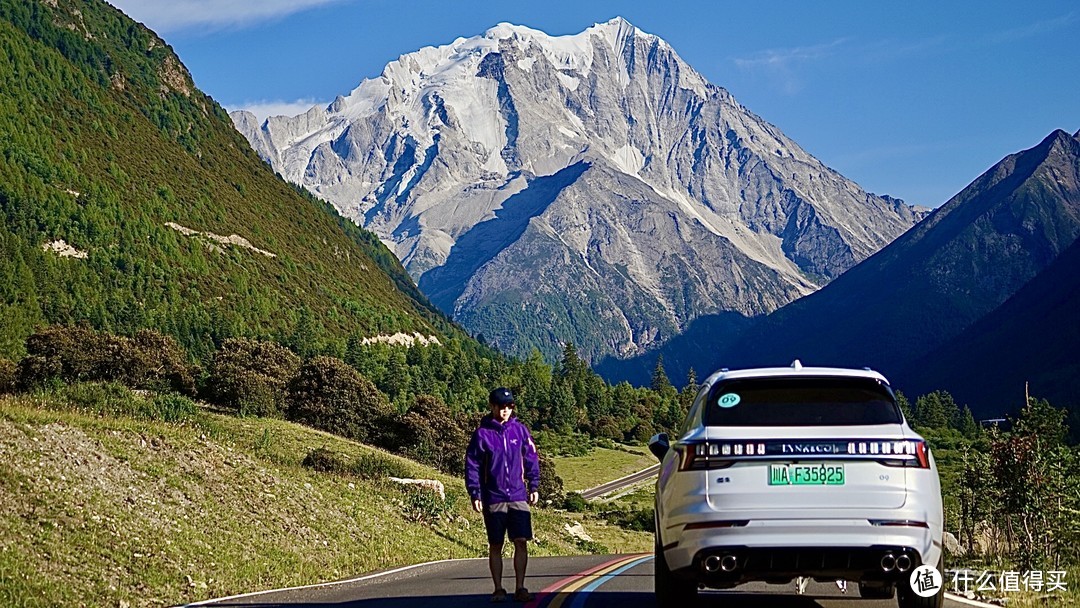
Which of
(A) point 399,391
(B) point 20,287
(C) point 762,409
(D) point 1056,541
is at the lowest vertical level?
(D) point 1056,541

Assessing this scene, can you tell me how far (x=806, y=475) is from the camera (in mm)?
10172

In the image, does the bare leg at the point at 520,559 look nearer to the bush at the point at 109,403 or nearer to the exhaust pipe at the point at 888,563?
the exhaust pipe at the point at 888,563

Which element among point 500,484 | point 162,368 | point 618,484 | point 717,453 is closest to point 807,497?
point 717,453

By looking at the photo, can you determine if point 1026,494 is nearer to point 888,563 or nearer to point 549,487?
point 888,563

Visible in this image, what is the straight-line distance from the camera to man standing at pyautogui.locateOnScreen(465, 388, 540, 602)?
1413cm

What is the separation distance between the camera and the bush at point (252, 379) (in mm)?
74125

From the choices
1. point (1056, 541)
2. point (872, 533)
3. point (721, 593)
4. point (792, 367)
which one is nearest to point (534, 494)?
point (721, 593)

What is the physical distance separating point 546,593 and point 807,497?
20.3 ft

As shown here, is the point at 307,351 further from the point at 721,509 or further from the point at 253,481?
the point at 721,509

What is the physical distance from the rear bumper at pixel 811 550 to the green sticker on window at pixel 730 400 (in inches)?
46.5

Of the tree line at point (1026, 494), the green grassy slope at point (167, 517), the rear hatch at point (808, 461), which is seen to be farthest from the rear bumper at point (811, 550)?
the tree line at point (1026, 494)

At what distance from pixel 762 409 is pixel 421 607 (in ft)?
18.4

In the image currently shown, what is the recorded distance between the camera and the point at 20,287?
15775cm

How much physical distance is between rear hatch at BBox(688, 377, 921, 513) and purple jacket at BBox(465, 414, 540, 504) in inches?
165
